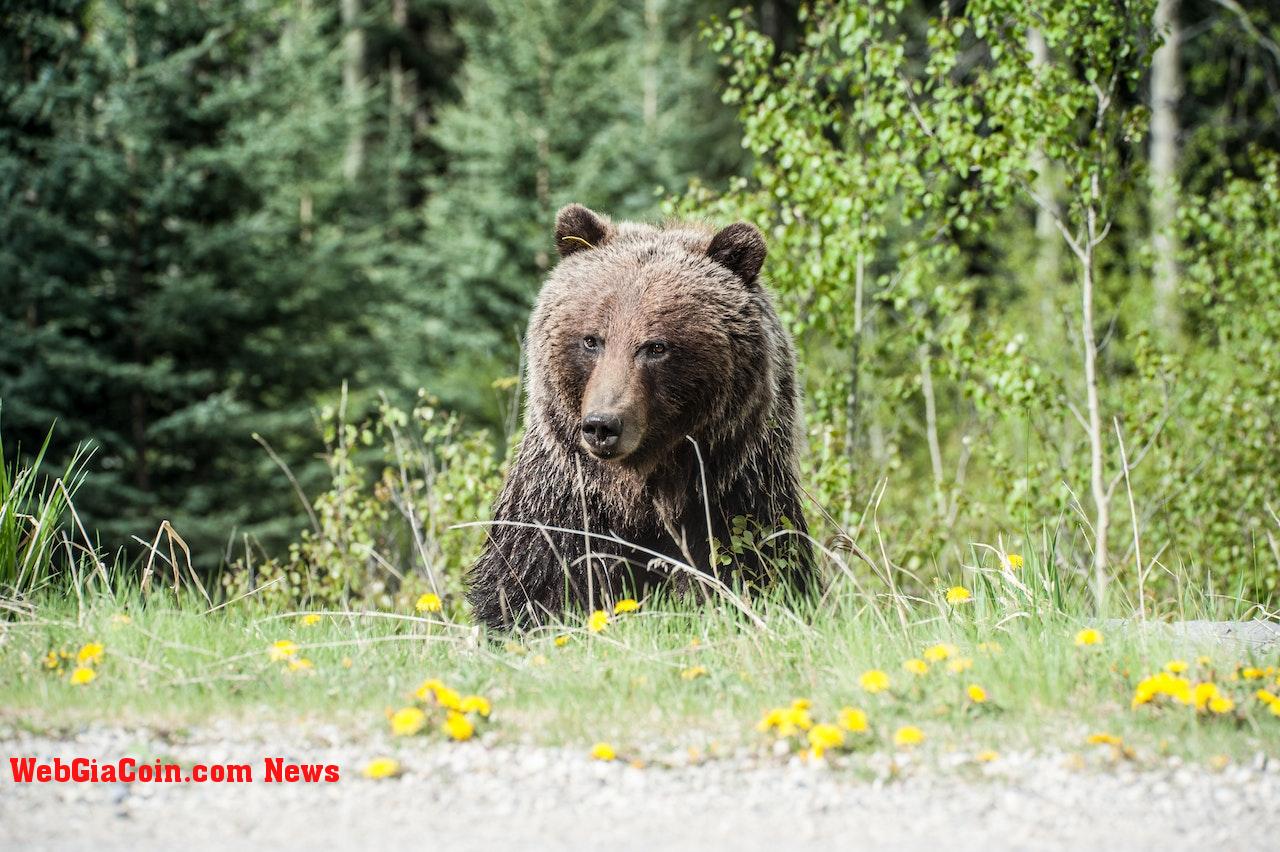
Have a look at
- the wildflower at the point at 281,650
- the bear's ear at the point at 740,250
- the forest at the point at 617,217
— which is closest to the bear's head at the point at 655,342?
the bear's ear at the point at 740,250

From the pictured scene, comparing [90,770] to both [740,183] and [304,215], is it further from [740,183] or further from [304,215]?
[304,215]

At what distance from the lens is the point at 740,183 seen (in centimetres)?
693

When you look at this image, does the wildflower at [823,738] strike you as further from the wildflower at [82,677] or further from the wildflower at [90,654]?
the wildflower at [90,654]

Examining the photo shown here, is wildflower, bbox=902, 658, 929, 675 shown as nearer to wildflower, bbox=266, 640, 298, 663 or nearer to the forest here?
the forest

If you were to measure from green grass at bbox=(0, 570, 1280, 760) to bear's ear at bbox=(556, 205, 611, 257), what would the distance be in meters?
1.79

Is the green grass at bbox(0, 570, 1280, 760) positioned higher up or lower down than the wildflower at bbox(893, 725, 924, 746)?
lower down

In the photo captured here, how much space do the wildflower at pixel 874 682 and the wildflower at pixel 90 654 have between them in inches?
85.1

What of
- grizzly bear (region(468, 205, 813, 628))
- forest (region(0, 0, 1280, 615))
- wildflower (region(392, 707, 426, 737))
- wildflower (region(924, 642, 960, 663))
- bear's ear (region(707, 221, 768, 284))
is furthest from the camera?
forest (region(0, 0, 1280, 615))

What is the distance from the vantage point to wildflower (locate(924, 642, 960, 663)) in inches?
126

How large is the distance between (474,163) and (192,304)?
6588mm

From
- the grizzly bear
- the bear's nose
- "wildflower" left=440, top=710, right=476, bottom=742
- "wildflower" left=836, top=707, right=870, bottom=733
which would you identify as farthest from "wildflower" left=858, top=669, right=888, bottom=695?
the bear's nose

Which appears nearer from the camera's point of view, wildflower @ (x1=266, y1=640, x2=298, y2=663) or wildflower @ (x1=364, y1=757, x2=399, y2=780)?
wildflower @ (x1=364, y1=757, x2=399, y2=780)

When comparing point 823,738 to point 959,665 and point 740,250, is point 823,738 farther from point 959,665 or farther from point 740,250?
point 740,250

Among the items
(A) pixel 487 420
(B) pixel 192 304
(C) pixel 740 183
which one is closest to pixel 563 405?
(C) pixel 740 183
